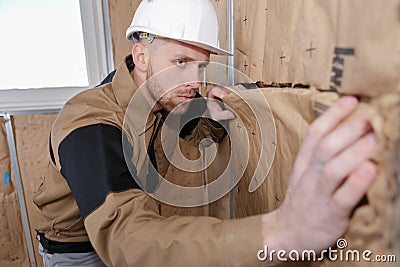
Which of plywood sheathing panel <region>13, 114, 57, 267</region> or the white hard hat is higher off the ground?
A: the white hard hat

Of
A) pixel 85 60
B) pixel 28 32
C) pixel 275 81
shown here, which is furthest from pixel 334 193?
pixel 28 32

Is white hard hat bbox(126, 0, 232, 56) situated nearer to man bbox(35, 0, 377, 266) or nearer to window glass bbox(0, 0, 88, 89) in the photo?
man bbox(35, 0, 377, 266)

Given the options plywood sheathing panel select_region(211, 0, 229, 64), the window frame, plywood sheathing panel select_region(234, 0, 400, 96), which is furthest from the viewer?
the window frame

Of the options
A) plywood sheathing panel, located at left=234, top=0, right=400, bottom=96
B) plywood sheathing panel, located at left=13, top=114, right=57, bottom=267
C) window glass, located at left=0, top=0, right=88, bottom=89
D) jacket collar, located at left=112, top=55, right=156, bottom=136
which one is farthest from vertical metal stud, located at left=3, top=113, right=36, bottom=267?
plywood sheathing panel, located at left=234, top=0, right=400, bottom=96

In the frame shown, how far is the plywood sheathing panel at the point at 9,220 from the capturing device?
1869 millimetres

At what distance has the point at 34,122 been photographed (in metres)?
1.86

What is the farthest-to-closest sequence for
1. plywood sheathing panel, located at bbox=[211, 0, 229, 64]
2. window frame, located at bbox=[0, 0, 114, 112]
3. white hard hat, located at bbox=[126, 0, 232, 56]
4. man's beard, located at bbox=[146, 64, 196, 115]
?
window frame, located at bbox=[0, 0, 114, 112] → plywood sheathing panel, located at bbox=[211, 0, 229, 64] → man's beard, located at bbox=[146, 64, 196, 115] → white hard hat, located at bbox=[126, 0, 232, 56]

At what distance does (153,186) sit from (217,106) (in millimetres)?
341

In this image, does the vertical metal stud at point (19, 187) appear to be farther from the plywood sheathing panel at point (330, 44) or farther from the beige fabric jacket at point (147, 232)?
the plywood sheathing panel at point (330, 44)

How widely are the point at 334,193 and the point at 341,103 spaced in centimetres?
10

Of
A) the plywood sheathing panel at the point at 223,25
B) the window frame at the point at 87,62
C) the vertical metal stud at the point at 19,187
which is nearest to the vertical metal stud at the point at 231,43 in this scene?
the plywood sheathing panel at the point at 223,25

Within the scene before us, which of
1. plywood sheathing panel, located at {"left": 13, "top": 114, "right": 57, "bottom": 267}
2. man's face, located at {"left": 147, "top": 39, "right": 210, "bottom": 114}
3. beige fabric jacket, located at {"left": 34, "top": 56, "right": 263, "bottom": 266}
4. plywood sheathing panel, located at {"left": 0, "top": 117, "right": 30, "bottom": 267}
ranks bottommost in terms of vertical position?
plywood sheathing panel, located at {"left": 0, "top": 117, "right": 30, "bottom": 267}

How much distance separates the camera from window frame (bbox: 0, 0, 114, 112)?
183 centimetres

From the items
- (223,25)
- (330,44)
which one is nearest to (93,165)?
(330,44)
